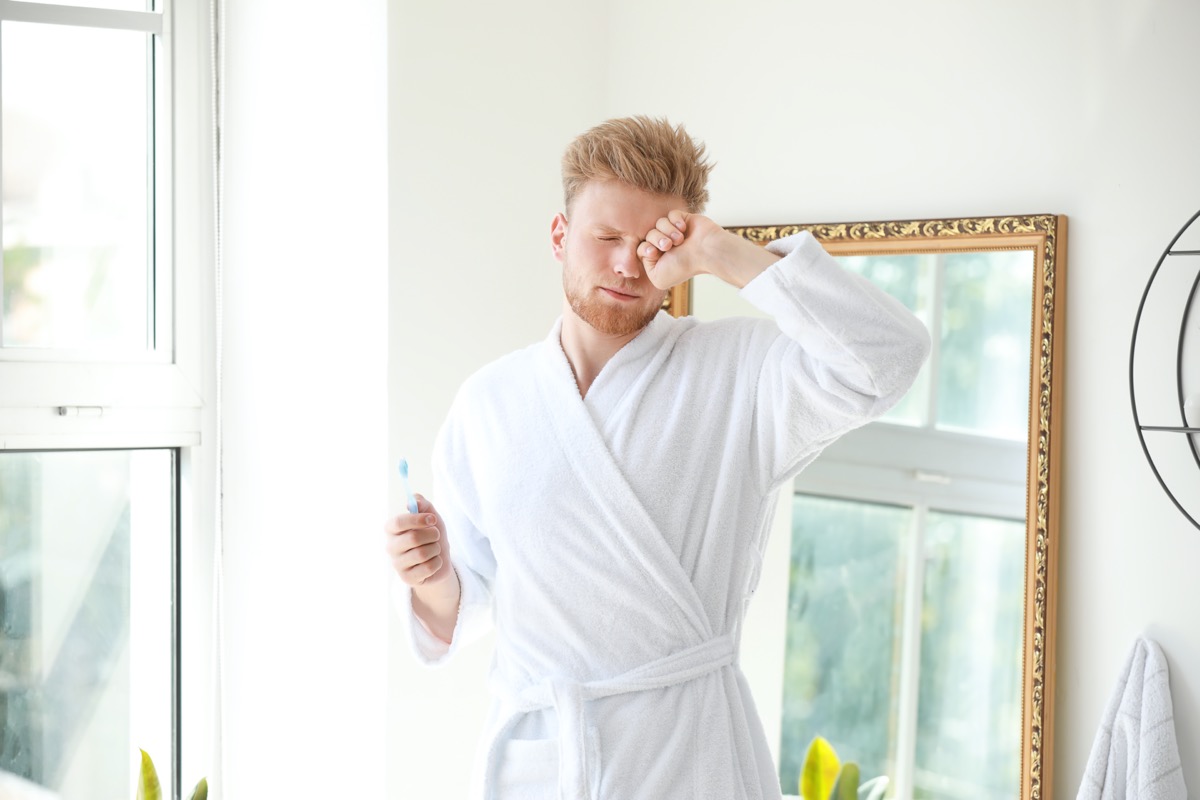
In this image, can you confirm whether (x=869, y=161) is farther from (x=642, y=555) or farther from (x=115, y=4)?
(x=115, y=4)

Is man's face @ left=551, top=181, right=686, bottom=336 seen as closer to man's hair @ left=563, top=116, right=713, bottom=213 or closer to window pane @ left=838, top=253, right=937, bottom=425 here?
man's hair @ left=563, top=116, right=713, bottom=213

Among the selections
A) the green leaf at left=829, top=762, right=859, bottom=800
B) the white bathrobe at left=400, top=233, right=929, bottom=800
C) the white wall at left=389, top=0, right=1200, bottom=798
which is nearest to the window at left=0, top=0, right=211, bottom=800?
the white wall at left=389, top=0, right=1200, bottom=798

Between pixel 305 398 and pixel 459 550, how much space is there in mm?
606

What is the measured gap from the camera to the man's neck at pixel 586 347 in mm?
1398

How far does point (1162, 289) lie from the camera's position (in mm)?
1581

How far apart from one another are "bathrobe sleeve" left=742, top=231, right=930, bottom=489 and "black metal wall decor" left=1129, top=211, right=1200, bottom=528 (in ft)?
1.83

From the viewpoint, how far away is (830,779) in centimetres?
186

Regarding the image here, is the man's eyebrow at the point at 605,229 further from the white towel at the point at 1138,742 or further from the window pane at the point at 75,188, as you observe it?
the window pane at the point at 75,188

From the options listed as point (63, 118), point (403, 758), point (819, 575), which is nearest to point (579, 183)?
point (819, 575)

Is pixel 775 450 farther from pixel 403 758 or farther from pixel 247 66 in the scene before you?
pixel 247 66

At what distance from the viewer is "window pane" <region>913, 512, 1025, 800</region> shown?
5.57 ft

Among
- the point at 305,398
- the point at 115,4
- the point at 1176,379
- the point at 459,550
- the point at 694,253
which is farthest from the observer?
the point at 115,4

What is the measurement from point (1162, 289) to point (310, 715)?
4.78ft

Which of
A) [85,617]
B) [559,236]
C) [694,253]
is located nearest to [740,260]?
[694,253]
